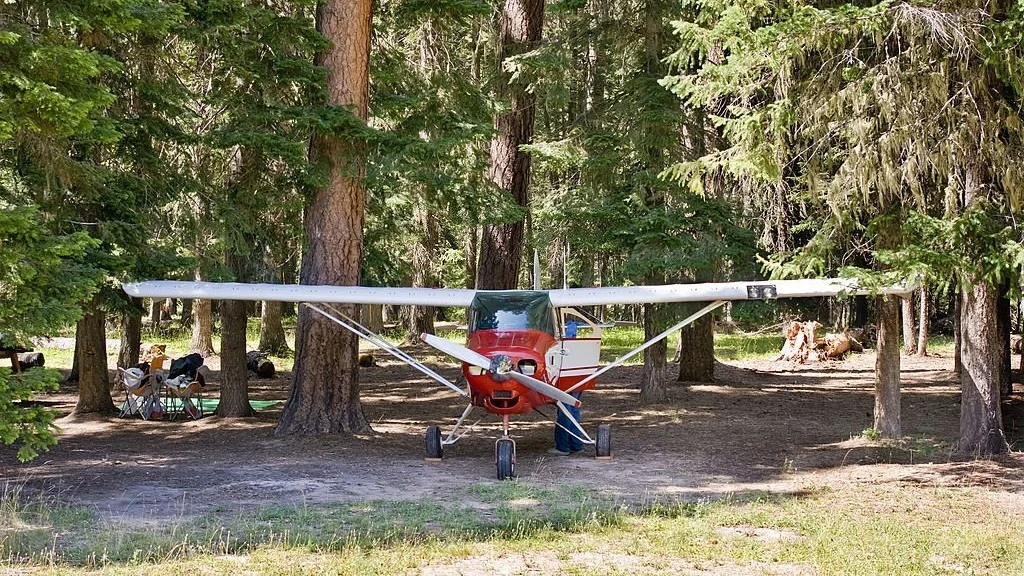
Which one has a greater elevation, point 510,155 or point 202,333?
point 510,155

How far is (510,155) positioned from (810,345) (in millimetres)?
11092

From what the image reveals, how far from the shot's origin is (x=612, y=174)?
1572 cm

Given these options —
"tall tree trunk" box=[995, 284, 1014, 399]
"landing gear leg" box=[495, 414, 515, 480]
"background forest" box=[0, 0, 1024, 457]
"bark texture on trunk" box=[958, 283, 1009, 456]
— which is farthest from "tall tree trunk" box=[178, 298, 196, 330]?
"bark texture on trunk" box=[958, 283, 1009, 456]

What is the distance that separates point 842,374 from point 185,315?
23.5 meters

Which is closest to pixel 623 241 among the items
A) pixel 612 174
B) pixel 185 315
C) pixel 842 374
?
pixel 612 174

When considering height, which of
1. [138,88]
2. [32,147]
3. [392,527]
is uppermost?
[138,88]

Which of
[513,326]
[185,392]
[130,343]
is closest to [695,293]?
[513,326]

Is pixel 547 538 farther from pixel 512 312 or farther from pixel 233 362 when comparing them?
pixel 233 362

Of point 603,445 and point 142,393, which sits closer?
point 603,445

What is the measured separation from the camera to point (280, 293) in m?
11.7

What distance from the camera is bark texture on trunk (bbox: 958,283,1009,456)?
11031 millimetres

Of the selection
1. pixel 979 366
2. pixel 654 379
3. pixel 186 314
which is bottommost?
pixel 654 379

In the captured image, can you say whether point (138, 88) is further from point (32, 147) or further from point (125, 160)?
point (32, 147)

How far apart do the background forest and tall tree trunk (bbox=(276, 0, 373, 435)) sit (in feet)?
0.21
